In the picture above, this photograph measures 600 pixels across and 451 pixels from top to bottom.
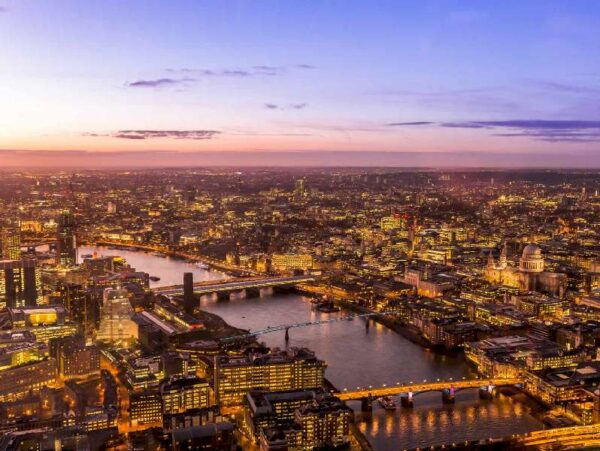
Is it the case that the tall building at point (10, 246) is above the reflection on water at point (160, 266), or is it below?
above

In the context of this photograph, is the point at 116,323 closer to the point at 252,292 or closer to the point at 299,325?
the point at 299,325

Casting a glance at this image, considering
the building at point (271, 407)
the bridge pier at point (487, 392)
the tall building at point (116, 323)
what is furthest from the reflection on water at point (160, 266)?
the bridge pier at point (487, 392)

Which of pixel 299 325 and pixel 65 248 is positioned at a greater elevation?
pixel 65 248

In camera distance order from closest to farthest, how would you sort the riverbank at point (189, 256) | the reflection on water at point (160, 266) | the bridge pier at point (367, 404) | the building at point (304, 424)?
the building at point (304, 424)
the bridge pier at point (367, 404)
the reflection on water at point (160, 266)
the riverbank at point (189, 256)

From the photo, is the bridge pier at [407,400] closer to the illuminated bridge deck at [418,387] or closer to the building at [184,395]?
Answer: the illuminated bridge deck at [418,387]

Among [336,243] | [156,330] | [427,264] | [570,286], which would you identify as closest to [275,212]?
[336,243]

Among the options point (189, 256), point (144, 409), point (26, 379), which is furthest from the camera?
point (189, 256)

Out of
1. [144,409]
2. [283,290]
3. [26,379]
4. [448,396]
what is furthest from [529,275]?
[26,379]
